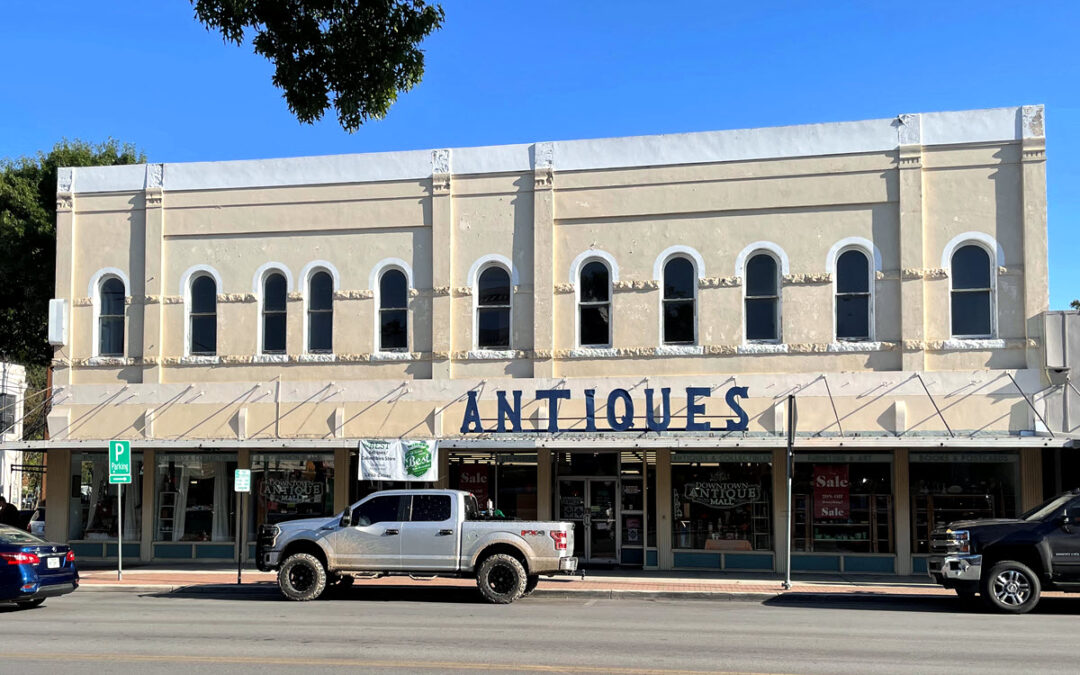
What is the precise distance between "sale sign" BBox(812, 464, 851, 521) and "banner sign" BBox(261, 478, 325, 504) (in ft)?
34.1

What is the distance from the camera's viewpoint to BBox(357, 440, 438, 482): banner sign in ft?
70.0

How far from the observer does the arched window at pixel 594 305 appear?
22141mm

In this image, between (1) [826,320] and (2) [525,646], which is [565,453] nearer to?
(1) [826,320]

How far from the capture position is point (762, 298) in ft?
70.5

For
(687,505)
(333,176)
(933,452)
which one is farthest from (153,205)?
(933,452)

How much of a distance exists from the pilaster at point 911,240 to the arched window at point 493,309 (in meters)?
7.88

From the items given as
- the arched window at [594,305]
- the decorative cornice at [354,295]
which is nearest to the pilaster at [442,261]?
the decorative cornice at [354,295]

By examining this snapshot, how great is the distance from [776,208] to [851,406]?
4.16 meters

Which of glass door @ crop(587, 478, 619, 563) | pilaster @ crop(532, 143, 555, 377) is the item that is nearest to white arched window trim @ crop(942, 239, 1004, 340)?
glass door @ crop(587, 478, 619, 563)

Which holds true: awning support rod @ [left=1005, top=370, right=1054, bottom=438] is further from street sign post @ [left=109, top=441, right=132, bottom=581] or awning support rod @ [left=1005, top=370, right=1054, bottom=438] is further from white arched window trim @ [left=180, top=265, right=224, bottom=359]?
street sign post @ [left=109, top=441, right=132, bottom=581]

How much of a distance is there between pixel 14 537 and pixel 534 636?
870 cm

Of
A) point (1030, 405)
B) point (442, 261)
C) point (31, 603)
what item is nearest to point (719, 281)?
point (442, 261)

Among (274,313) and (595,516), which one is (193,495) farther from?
(595,516)

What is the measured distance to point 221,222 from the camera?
2391cm
